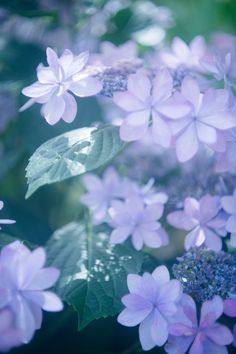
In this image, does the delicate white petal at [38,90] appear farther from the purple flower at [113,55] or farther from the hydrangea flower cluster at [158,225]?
the purple flower at [113,55]

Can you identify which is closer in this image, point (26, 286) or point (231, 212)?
point (26, 286)

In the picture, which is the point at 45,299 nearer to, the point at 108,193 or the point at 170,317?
the point at 170,317

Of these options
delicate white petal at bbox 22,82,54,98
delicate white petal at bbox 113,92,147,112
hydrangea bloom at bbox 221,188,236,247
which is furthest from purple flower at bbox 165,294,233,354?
delicate white petal at bbox 22,82,54,98

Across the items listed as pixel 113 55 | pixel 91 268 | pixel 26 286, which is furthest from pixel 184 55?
pixel 26 286

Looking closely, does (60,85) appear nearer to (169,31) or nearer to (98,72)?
(98,72)

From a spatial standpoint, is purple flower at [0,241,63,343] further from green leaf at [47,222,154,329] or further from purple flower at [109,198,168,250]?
purple flower at [109,198,168,250]

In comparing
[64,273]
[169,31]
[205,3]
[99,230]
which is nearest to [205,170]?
[99,230]

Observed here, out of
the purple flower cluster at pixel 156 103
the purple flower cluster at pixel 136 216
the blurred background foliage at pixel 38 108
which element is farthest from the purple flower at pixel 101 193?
the purple flower cluster at pixel 156 103
